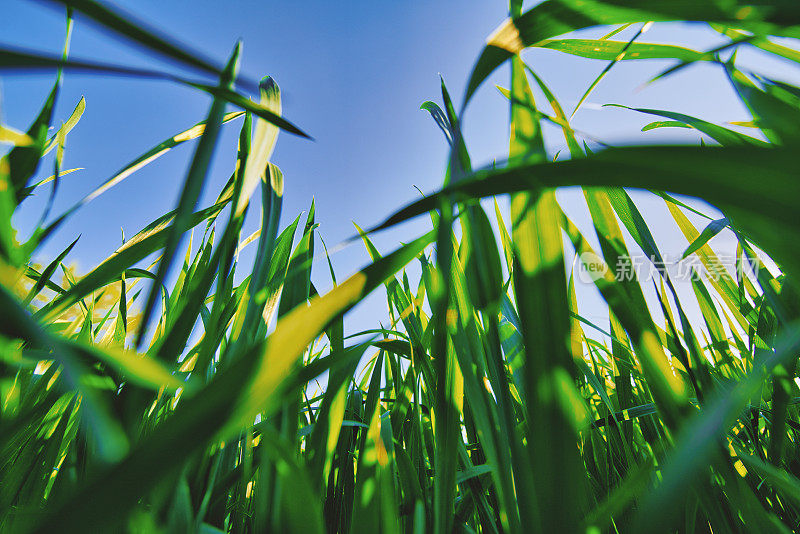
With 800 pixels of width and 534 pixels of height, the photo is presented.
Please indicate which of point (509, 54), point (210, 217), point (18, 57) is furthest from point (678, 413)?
point (210, 217)

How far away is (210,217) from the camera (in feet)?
1.53

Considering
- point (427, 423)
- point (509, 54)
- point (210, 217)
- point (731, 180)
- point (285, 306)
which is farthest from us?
point (427, 423)

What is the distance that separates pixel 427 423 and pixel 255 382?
50cm

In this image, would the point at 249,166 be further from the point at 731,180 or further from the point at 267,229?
the point at 731,180

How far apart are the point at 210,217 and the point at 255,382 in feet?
1.23

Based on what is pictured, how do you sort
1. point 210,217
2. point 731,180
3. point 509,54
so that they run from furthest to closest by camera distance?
point 210,217 → point 509,54 → point 731,180

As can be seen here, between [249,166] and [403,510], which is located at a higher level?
[249,166]

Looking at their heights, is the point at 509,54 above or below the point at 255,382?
above

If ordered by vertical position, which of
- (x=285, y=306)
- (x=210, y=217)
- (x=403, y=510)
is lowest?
(x=403, y=510)

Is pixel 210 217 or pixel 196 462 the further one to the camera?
pixel 210 217

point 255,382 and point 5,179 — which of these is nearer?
point 255,382

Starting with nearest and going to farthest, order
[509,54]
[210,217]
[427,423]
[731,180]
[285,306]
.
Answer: [731,180] < [509,54] < [285,306] < [210,217] < [427,423]

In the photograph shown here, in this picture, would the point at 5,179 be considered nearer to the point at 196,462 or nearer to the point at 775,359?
the point at 196,462

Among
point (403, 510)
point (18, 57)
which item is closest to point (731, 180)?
point (18, 57)
